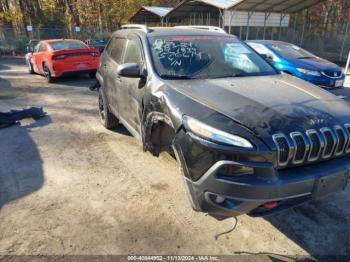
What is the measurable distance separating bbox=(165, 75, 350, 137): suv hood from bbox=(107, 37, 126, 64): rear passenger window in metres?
1.80

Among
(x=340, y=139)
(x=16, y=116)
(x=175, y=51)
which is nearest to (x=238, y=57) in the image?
(x=175, y=51)

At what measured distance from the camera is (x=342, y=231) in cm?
298

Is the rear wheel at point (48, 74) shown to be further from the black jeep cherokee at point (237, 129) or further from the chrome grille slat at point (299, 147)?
the chrome grille slat at point (299, 147)

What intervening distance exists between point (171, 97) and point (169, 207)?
119 cm

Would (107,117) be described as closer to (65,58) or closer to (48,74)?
(65,58)

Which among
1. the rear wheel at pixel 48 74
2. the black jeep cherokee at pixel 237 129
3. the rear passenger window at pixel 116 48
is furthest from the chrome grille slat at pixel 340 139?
the rear wheel at pixel 48 74

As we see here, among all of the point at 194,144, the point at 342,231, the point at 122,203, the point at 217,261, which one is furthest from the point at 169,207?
the point at 342,231

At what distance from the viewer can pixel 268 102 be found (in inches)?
113

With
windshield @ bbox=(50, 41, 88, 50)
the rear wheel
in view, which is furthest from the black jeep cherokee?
the rear wheel

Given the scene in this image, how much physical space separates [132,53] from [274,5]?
17.9 metres

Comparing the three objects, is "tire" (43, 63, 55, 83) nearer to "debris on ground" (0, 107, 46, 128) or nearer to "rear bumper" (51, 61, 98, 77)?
"rear bumper" (51, 61, 98, 77)

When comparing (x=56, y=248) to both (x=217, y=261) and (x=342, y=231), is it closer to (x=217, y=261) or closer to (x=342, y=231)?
(x=217, y=261)

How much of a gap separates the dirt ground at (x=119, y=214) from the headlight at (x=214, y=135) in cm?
102

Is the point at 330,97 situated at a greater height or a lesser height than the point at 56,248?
greater
